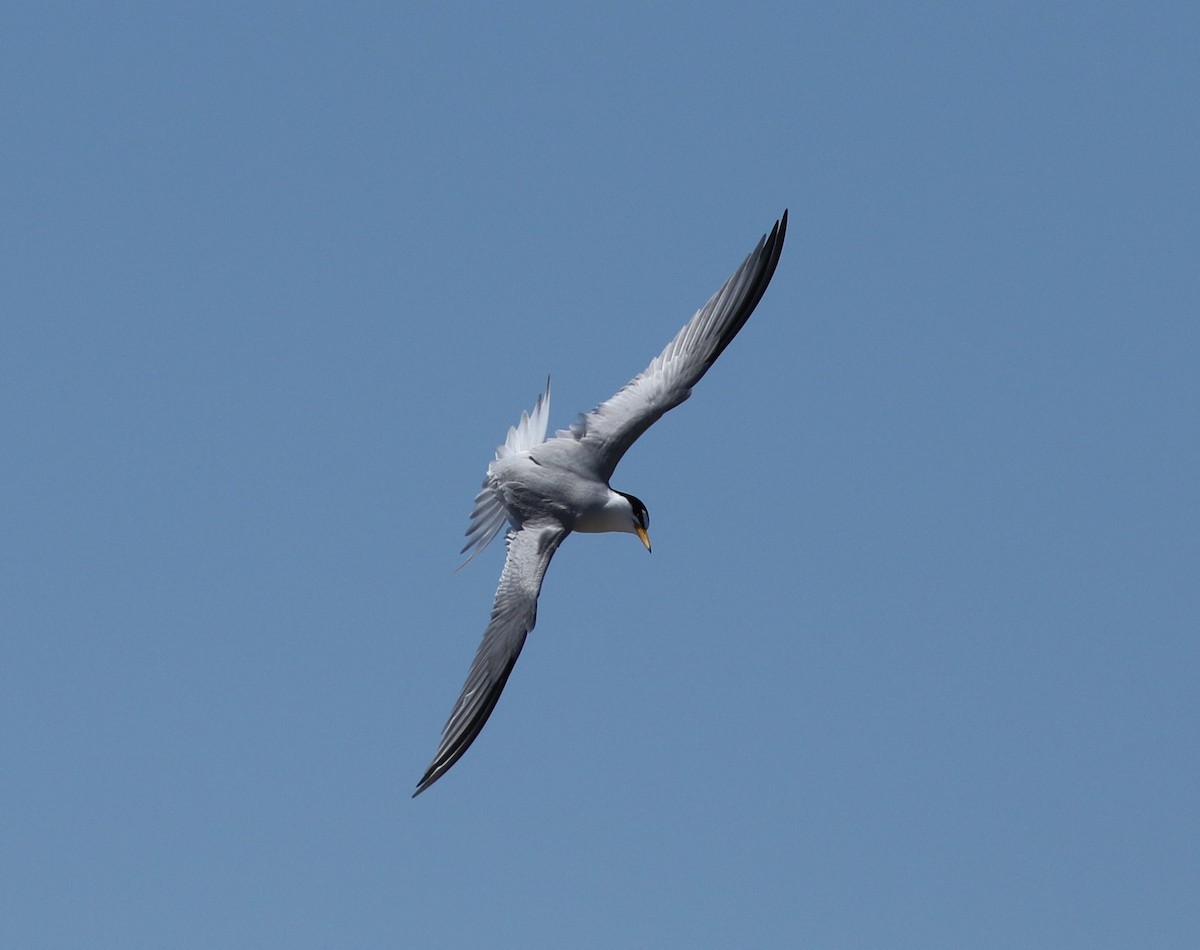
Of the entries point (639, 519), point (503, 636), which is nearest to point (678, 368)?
point (639, 519)

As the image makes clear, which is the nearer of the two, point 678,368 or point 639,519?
point 639,519

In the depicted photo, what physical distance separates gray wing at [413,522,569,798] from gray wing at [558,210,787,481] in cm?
109

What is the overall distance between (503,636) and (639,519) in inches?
81.5

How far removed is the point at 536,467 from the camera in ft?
56.7

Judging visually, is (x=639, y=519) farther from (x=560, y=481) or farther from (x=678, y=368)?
(x=678, y=368)

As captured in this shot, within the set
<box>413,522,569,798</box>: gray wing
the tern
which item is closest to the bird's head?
the tern

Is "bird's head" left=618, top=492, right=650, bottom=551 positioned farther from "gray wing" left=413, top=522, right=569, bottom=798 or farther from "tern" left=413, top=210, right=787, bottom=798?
"gray wing" left=413, top=522, right=569, bottom=798

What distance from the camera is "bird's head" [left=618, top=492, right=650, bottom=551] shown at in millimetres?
17594

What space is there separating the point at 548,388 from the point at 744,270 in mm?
2133

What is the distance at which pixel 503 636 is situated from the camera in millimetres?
16219

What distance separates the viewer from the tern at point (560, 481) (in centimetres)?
1609

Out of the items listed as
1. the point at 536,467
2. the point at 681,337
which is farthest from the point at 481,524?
the point at 681,337

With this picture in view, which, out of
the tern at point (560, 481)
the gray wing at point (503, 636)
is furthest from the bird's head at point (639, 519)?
the gray wing at point (503, 636)

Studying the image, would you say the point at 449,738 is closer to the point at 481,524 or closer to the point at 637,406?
the point at 481,524
